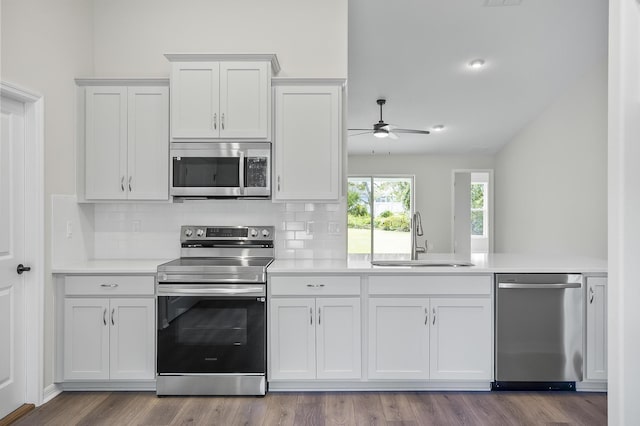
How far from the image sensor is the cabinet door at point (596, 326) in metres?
2.77

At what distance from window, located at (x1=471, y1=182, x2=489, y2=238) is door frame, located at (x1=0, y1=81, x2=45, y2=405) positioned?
7.83m

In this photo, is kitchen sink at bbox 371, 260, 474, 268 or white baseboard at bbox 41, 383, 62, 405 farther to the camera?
kitchen sink at bbox 371, 260, 474, 268

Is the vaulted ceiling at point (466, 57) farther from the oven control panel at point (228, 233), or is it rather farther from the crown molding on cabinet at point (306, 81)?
the oven control panel at point (228, 233)

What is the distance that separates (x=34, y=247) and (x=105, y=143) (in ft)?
2.88

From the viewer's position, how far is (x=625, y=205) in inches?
62.6

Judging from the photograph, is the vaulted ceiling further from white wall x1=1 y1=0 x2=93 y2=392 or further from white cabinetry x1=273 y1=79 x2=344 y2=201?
white wall x1=1 y1=0 x2=93 y2=392

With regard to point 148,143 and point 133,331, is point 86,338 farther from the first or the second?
point 148,143

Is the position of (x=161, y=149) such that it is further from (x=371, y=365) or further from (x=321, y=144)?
(x=371, y=365)

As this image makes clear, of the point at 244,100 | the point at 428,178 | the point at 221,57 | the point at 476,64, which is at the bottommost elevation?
the point at 428,178

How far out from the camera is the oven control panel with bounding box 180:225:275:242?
331 cm

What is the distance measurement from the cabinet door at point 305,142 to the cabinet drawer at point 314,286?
24.0 inches

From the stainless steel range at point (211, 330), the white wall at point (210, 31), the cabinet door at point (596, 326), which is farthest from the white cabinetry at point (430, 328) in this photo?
→ the white wall at point (210, 31)

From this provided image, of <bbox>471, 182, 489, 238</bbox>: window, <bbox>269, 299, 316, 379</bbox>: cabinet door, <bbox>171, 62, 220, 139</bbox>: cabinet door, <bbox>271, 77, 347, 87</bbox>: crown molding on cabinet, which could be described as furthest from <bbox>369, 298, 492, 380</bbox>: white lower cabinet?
<bbox>471, 182, 489, 238</bbox>: window

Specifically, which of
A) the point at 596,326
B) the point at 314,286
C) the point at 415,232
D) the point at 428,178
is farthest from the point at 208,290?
the point at 428,178
